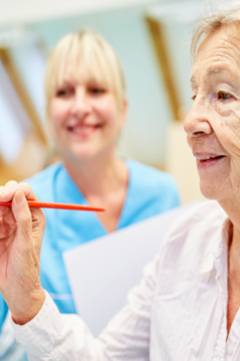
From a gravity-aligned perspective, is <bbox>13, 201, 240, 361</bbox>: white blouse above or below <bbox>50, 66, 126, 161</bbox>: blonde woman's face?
below

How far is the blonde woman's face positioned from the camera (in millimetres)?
1127

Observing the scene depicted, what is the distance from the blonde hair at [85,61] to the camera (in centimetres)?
112

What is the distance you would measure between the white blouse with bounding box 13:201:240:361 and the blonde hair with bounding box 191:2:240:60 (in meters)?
0.33

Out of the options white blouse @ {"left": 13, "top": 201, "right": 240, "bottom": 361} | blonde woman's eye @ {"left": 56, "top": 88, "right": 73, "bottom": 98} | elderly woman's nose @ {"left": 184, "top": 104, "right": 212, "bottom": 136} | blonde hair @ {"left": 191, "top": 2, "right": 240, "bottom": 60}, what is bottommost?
white blouse @ {"left": 13, "top": 201, "right": 240, "bottom": 361}

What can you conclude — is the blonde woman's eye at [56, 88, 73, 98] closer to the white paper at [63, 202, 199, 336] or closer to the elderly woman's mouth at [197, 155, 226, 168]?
the white paper at [63, 202, 199, 336]

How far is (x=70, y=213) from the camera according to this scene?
105cm

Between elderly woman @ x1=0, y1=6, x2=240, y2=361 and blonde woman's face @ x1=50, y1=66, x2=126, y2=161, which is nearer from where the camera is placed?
elderly woman @ x1=0, y1=6, x2=240, y2=361

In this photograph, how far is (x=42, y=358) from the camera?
673mm

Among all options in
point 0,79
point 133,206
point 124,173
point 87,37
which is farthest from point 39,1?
point 0,79

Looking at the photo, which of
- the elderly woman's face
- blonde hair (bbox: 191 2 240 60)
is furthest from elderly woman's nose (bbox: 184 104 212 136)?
blonde hair (bbox: 191 2 240 60)

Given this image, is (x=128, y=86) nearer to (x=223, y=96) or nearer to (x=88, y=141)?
(x=88, y=141)

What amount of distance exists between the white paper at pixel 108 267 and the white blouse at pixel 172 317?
117 millimetres

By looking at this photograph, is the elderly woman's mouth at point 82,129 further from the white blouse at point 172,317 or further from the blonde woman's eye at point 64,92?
the white blouse at point 172,317

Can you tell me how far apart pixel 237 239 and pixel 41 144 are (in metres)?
4.34
